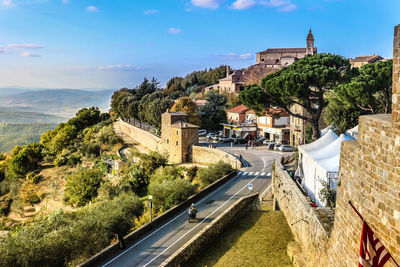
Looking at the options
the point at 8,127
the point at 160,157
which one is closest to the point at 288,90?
the point at 160,157

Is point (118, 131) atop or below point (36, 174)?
atop

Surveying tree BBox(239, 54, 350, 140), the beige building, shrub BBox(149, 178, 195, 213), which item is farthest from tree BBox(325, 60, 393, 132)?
the beige building

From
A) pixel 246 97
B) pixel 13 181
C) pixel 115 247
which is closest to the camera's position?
pixel 115 247

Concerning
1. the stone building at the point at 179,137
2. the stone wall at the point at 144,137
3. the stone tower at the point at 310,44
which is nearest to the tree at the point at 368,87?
the stone building at the point at 179,137

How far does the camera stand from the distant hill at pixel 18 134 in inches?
3807

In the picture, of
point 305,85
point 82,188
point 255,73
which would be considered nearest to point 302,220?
point 305,85

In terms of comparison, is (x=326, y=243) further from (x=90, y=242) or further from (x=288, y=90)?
(x=288, y=90)

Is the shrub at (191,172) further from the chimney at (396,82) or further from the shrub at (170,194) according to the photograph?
the chimney at (396,82)

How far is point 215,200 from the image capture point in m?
19.3

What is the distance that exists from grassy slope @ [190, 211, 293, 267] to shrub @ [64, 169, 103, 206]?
19.7 metres

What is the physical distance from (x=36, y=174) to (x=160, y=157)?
27.0m

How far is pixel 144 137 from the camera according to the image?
47500 mm

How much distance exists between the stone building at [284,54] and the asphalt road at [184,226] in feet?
219

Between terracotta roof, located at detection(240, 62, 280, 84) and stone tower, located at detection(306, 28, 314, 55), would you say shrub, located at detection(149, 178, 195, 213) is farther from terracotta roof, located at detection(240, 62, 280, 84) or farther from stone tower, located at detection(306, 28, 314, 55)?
stone tower, located at detection(306, 28, 314, 55)
